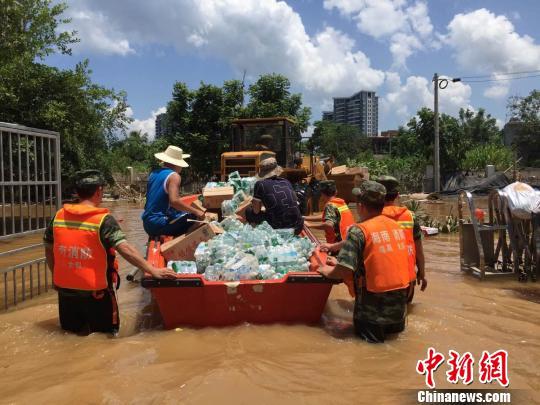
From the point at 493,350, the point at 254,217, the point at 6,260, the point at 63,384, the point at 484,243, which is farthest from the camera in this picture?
the point at 6,260

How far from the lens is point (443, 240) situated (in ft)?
35.0

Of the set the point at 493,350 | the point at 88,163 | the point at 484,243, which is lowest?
the point at 493,350

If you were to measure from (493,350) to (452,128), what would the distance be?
2759cm

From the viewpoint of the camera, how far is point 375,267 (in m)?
3.59

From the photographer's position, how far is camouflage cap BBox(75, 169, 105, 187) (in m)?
3.76

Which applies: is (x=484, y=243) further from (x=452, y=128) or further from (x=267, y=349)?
(x=452, y=128)

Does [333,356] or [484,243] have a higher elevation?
[484,243]

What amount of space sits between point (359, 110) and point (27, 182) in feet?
407

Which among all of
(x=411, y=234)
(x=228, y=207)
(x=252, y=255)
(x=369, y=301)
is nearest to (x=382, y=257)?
(x=369, y=301)

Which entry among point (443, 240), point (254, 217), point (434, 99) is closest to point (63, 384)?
point (254, 217)

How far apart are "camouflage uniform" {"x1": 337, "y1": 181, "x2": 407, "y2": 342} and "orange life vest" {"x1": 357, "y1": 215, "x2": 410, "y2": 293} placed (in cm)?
5

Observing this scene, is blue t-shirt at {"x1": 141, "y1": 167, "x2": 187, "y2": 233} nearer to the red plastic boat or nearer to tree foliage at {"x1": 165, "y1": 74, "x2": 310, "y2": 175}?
the red plastic boat

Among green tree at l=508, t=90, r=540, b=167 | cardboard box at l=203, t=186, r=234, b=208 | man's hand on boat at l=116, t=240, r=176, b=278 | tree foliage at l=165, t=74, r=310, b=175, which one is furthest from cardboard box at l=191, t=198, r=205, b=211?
green tree at l=508, t=90, r=540, b=167

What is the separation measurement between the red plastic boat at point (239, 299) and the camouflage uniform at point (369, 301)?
0.43m
